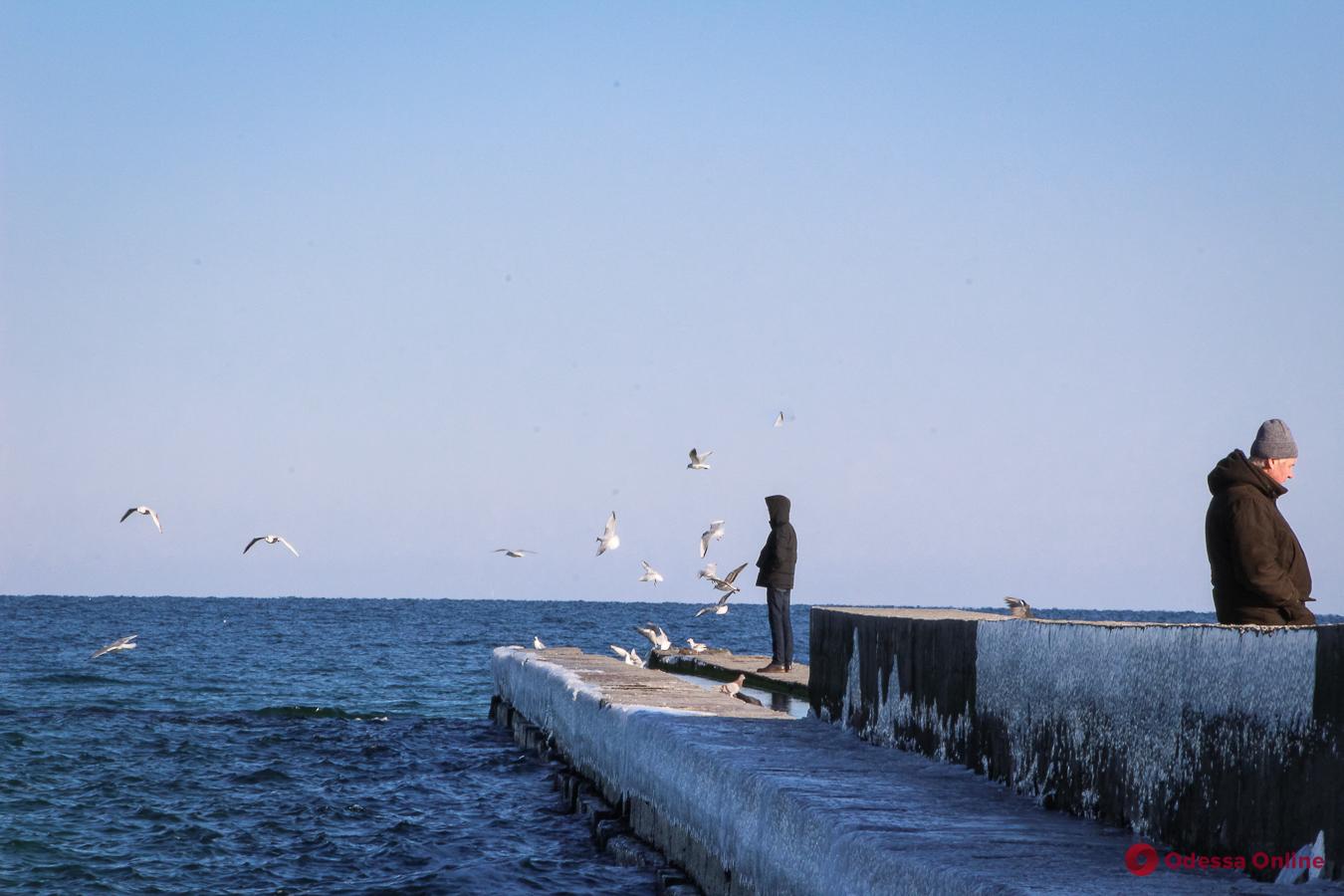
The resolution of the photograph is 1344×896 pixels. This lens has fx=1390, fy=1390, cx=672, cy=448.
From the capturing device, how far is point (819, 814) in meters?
5.23

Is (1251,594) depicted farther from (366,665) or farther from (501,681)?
(366,665)

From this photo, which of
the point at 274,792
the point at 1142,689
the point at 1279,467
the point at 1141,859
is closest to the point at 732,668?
the point at 274,792

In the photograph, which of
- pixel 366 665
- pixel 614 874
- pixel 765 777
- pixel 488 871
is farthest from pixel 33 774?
pixel 366 665

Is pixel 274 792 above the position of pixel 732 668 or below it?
below

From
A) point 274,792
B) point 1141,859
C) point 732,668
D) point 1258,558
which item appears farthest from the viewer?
point 732,668

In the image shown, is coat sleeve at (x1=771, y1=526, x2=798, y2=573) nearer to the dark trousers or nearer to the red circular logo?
the dark trousers

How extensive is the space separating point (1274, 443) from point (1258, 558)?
637 millimetres

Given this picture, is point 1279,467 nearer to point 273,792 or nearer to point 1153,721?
point 1153,721

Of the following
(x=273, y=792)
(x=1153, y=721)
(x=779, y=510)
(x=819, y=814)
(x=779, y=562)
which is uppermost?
(x=779, y=510)

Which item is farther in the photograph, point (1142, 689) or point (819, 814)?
point (819, 814)

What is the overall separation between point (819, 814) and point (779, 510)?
869cm

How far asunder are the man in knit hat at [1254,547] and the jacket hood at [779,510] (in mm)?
8120

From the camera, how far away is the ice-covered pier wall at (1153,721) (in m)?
3.74

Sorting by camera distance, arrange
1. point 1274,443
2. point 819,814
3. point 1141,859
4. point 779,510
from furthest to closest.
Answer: point 779,510
point 1274,443
point 819,814
point 1141,859
